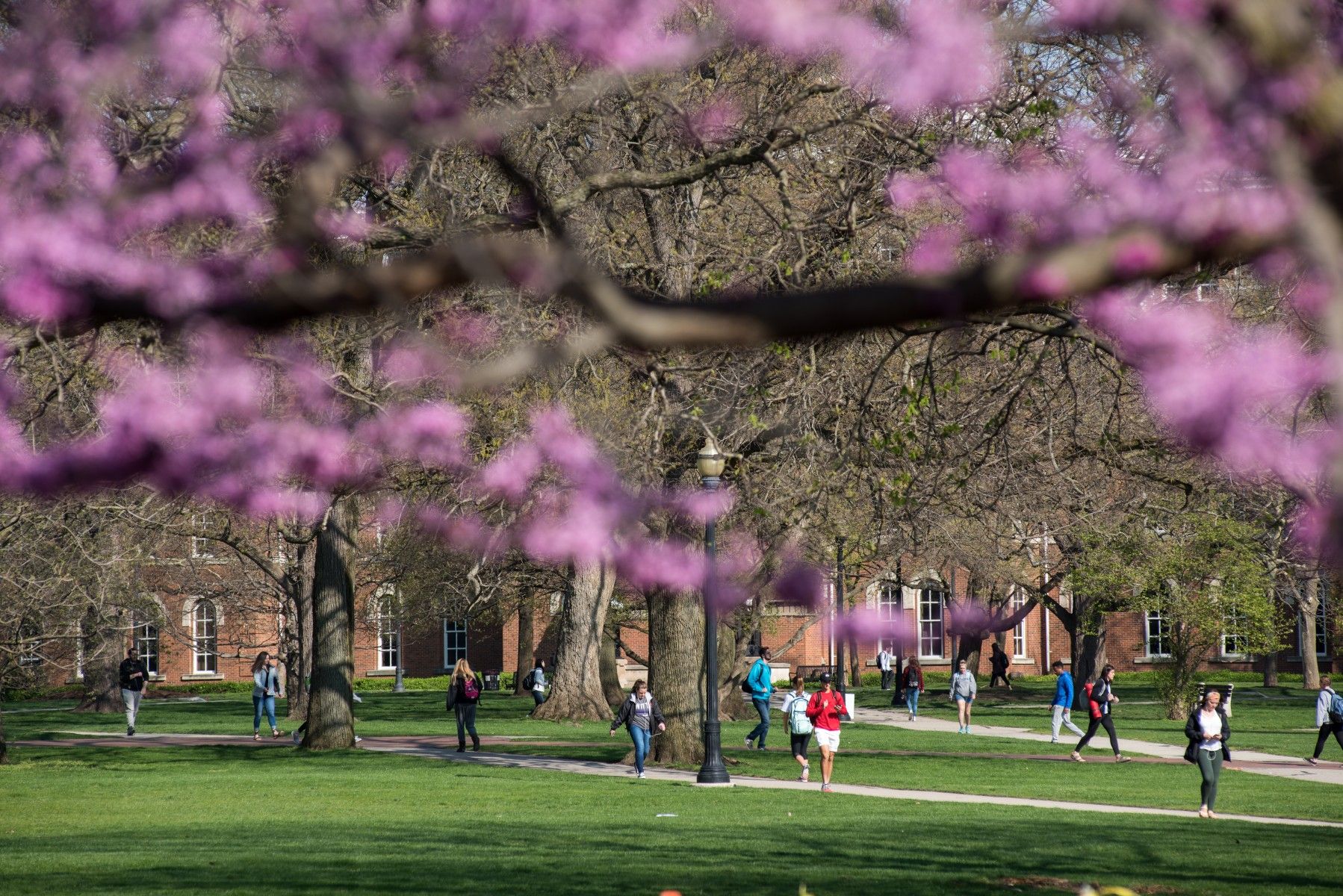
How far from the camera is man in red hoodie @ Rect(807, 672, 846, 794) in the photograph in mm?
20531

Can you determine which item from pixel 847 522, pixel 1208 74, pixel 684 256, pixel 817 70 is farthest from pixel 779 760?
pixel 1208 74

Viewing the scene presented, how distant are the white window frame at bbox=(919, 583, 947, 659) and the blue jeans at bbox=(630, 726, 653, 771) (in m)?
41.4

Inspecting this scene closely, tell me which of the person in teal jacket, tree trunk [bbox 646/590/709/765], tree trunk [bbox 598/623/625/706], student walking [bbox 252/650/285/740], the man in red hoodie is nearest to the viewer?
the man in red hoodie

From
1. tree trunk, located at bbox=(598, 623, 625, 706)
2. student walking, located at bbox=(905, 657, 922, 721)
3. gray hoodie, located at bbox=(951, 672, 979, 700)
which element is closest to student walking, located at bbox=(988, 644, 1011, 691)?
student walking, located at bbox=(905, 657, 922, 721)

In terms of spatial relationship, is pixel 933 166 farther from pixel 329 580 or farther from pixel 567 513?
pixel 329 580

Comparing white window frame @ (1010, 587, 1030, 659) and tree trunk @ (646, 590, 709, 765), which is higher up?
tree trunk @ (646, 590, 709, 765)

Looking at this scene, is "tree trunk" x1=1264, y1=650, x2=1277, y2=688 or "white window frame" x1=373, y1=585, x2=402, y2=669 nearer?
"white window frame" x1=373, y1=585, x2=402, y2=669

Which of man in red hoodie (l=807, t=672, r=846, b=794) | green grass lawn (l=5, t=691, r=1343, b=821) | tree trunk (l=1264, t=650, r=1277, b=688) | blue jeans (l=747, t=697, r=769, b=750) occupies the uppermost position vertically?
man in red hoodie (l=807, t=672, r=846, b=794)

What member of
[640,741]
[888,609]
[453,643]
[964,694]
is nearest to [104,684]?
[453,643]

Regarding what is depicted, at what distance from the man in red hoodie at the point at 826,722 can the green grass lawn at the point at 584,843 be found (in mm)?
733

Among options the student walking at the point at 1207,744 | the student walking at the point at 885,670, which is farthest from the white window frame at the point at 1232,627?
the student walking at the point at 1207,744

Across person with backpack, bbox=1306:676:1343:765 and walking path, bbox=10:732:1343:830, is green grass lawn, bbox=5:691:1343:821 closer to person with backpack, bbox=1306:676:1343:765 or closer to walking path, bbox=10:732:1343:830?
walking path, bbox=10:732:1343:830

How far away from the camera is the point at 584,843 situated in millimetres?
15086

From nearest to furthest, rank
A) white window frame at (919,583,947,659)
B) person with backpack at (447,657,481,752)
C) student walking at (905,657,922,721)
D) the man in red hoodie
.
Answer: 1. the man in red hoodie
2. person with backpack at (447,657,481,752)
3. student walking at (905,657,922,721)
4. white window frame at (919,583,947,659)
